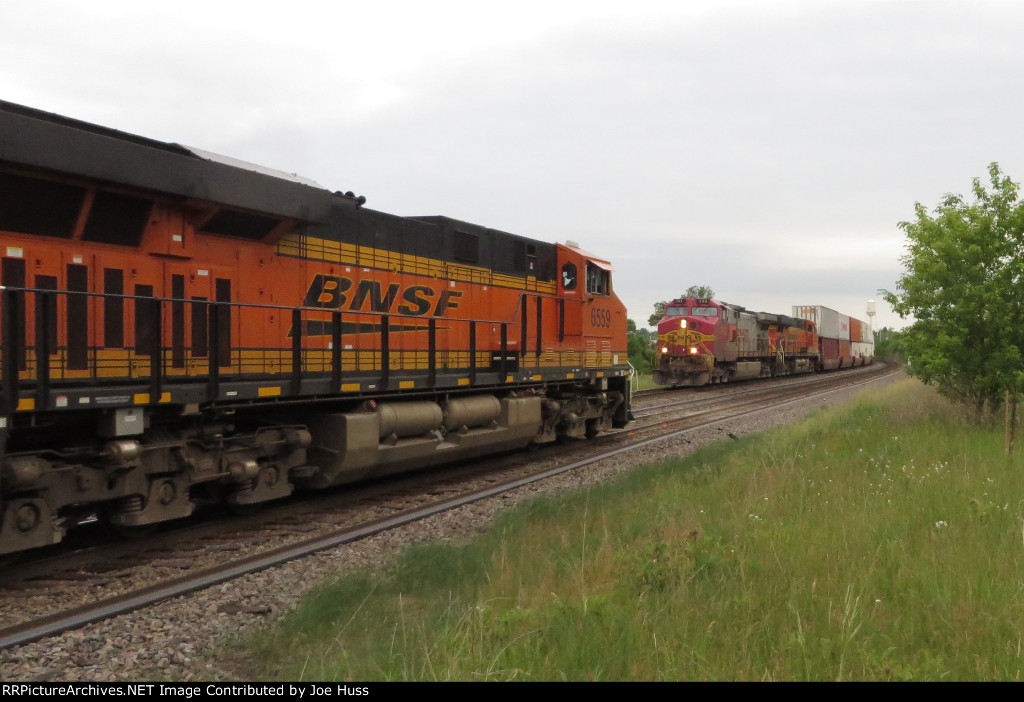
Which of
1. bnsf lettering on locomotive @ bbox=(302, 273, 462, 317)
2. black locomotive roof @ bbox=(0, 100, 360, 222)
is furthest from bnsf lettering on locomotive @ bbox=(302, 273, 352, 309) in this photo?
black locomotive roof @ bbox=(0, 100, 360, 222)

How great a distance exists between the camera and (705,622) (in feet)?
13.9

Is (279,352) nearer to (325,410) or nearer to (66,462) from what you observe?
(325,410)

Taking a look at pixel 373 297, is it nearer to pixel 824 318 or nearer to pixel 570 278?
pixel 570 278

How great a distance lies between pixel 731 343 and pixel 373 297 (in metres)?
24.6

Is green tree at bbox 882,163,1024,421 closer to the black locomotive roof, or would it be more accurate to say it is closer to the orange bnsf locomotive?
the orange bnsf locomotive

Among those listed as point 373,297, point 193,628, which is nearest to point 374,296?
point 373,297

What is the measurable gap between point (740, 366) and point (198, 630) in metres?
31.4

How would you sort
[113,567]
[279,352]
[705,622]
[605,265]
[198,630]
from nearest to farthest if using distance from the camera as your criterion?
[705,622] < [198,630] < [113,567] < [279,352] < [605,265]

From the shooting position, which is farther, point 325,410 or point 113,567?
point 325,410

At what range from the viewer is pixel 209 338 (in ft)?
24.5

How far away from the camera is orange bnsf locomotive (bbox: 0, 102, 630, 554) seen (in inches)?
240

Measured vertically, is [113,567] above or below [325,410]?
below

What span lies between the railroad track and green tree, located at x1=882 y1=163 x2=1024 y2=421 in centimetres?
605
